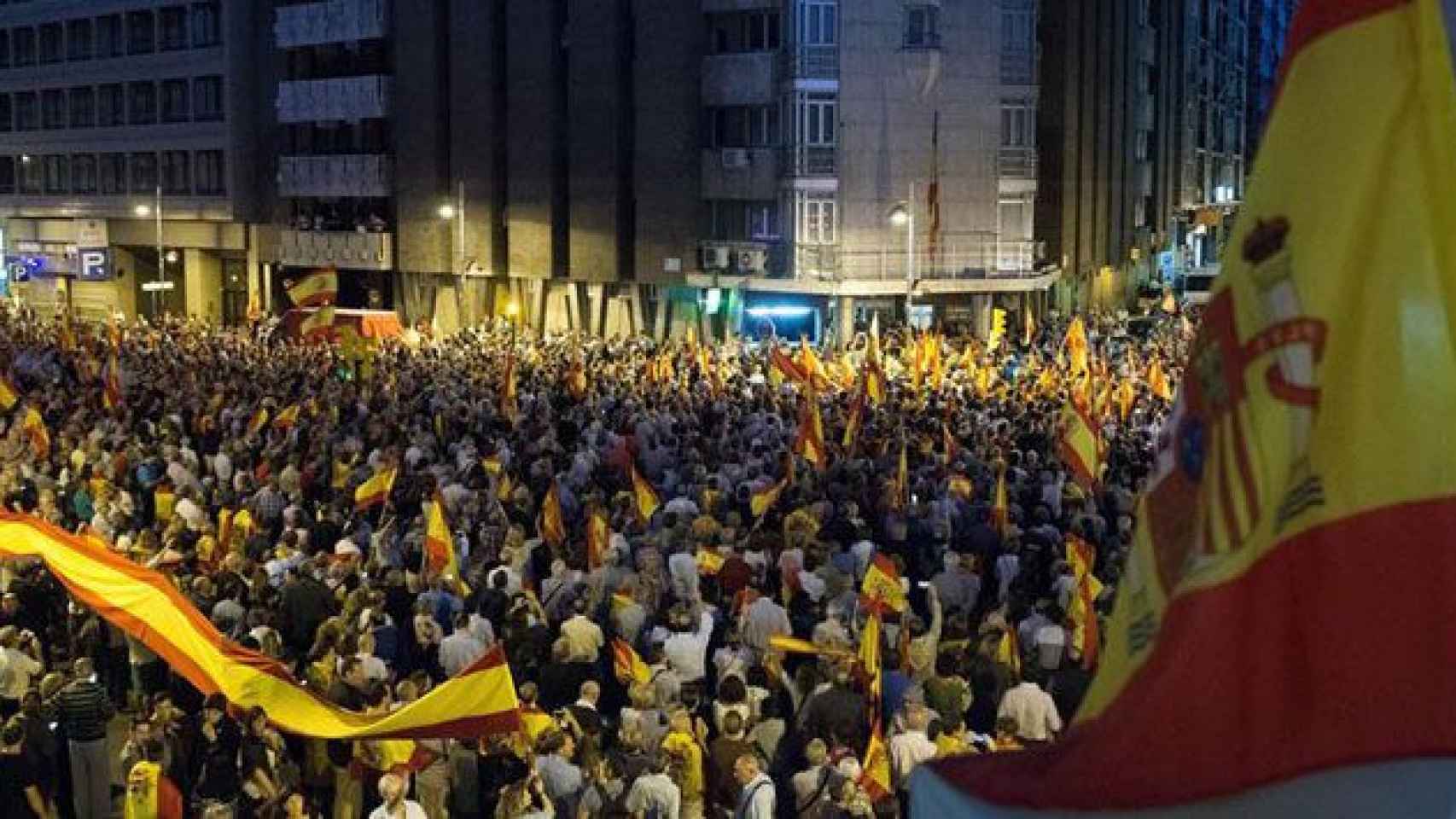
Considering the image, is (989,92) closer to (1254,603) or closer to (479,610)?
(479,610)

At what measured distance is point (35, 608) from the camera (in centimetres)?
1472

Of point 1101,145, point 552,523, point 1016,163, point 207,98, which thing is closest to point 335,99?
point 207,98

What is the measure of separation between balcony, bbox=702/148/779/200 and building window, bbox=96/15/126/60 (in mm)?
33552

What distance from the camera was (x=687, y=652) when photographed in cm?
1174

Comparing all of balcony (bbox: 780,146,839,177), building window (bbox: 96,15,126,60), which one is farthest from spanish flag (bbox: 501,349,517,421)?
building window (bbox: 96,15,126,60)

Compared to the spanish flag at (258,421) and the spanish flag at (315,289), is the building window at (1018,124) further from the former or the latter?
the spanish flag at (258,421)

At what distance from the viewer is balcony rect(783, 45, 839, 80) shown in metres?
47.0

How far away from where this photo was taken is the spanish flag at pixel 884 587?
40.9ft

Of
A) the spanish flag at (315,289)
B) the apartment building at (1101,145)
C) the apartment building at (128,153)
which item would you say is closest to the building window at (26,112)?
A: the apartment building at (128,153)

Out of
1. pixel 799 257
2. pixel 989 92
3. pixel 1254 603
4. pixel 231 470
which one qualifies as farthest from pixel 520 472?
pixel 989 92

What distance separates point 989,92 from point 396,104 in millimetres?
21149

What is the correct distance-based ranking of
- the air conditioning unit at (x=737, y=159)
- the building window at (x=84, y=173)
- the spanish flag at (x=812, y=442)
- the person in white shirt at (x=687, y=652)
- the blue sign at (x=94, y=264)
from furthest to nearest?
the building window at (x=84, y=173), the blue sign at (x=94, y=264), the air conditioning unit at (x=737, y=159), the spanish flag at (x=812, y=442), the person in white shirt at (x=687, y=652)

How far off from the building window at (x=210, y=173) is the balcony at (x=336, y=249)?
3718mm

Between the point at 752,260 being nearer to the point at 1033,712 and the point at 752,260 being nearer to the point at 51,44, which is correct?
the point at 1033,712
